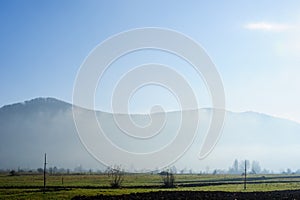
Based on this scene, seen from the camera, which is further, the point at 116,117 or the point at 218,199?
the point at 116,117

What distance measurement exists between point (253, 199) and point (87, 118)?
102ft

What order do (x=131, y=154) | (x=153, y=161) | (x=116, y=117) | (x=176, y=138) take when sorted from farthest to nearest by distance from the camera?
(x=131, y=154), (x=153, y=161), (x=176, y=138), (x=116, y=117)

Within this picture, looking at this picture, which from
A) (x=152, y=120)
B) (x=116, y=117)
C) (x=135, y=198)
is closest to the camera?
(x=135, y=198)

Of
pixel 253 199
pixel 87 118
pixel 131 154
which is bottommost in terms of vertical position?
pixel 253 199

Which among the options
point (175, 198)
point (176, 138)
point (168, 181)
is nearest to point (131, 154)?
point (168, 181)

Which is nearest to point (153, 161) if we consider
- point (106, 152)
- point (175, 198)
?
point (106, 152)

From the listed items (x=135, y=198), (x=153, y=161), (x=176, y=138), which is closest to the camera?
(x=135, y=198)

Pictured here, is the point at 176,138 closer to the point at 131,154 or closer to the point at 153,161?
the point at 153,161

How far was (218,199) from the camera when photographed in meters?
46.6

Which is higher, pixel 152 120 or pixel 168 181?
pixel 152 120

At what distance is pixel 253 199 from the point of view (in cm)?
4741

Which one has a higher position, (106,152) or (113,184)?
(106,152)

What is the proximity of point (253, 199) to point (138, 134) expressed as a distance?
1569cm

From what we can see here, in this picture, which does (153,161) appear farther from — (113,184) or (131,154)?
(131,154)
